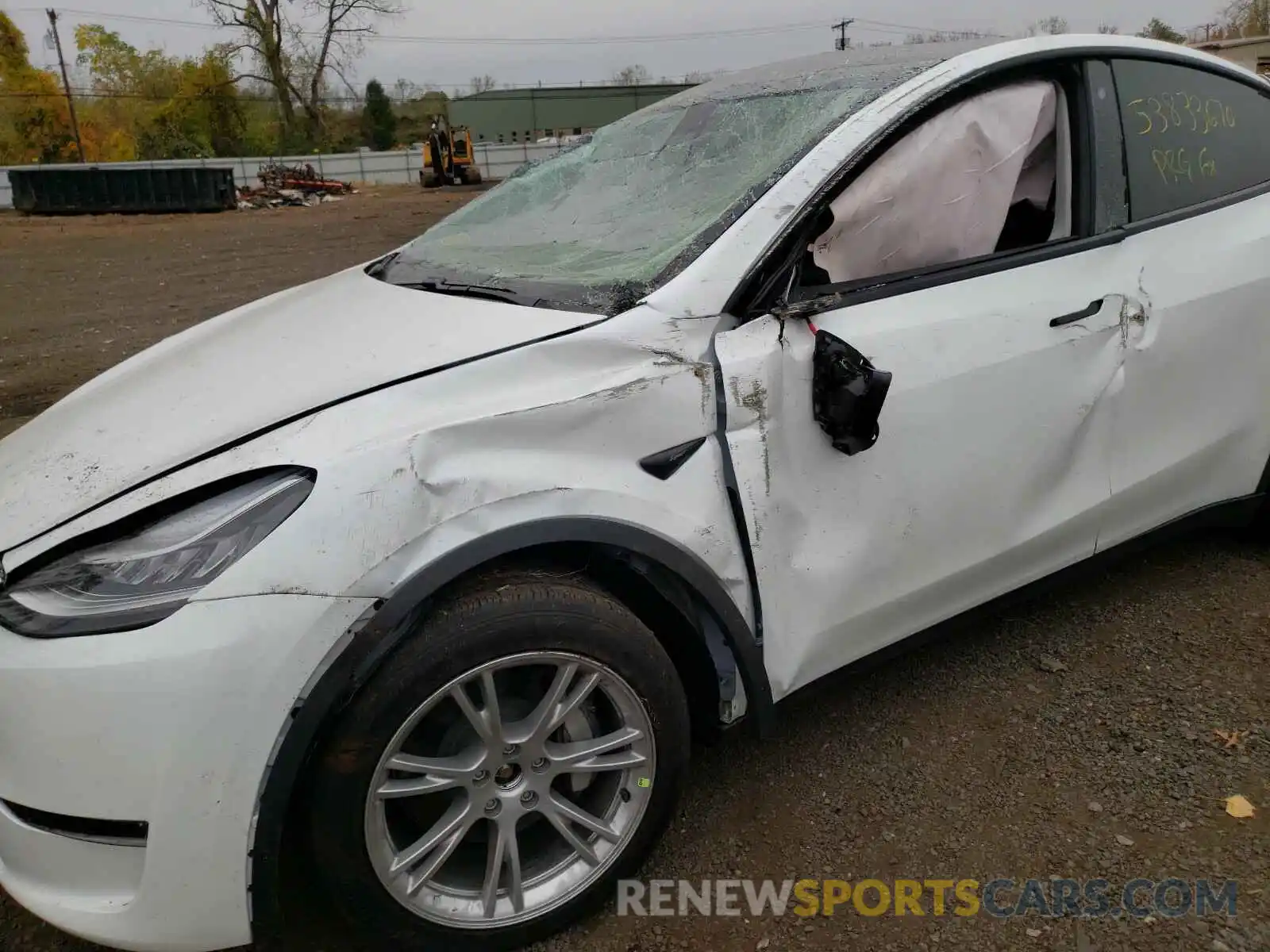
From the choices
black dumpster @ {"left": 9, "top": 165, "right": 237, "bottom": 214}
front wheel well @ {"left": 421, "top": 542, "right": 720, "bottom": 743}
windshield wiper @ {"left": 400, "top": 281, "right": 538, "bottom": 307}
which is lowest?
front wheel well @ {"left": 421, "top": 542, "right": 720, "bottom": 743}

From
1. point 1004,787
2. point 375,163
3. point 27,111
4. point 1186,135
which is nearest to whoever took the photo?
point 1004,787

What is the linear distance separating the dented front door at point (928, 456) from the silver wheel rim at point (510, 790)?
39 centimetres

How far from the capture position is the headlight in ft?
4.69

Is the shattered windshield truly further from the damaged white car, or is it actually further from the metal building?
the metal building

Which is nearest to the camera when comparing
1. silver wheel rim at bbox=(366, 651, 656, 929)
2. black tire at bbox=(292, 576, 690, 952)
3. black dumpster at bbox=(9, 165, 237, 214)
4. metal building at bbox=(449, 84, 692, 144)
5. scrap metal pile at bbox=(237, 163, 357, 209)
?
black tire at bbox=(292, 576, 690, 952)

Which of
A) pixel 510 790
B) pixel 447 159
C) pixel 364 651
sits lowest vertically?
pixel 510 790

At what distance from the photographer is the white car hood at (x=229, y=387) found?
167 cm

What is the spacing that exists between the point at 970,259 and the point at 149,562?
6.17 ft

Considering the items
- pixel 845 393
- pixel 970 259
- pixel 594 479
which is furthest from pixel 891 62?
pixel 594 479

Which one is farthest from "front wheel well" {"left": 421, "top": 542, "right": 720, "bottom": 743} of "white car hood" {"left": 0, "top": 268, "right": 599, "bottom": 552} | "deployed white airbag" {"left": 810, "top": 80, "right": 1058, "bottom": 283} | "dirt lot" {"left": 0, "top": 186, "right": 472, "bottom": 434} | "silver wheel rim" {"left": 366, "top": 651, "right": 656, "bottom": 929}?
"dirt lot" {"left": 0, "top": 186, "right": 472, "bottom": 434}

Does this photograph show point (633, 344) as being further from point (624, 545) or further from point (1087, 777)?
point (1087, 777)

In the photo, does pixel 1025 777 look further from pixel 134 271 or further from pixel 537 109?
pixel 537 109

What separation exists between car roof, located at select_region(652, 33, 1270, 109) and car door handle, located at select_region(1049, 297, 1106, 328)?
25.1 inches

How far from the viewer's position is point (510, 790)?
171cm
